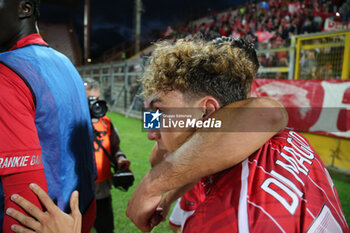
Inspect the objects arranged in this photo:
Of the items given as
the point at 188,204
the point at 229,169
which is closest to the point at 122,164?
the point at 188,204

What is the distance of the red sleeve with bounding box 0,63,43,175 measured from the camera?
869 millimetres

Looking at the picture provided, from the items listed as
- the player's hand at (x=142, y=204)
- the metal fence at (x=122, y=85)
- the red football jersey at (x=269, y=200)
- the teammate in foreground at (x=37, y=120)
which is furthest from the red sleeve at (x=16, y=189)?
the metal fence at (x=122, y=85)

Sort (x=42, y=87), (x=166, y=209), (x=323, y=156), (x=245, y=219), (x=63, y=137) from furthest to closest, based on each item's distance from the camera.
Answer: (x=323, y=156) → (x=166, y=209) → (x=63, y=137) → (x=42, y=87) → (x=245, y=219)

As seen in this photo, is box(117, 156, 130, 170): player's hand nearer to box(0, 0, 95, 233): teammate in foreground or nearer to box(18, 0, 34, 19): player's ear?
box(0, 0, 95, 233): teammate in foreground

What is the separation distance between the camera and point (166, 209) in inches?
49.5

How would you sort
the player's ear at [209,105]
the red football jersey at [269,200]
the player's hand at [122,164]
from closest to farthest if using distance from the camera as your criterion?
the red football jersey at [269,200] < the player's ear at [209,105] < the player's hand at [122,164]

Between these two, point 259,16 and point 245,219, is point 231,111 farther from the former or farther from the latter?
point 259,16

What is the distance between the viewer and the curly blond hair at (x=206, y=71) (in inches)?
40.4

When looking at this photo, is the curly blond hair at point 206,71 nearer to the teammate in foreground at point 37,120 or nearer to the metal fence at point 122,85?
the teammate in foreground at point 37,120

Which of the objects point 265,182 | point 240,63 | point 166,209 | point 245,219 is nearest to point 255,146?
point 265,182

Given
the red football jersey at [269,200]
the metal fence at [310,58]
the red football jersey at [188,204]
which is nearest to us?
the red football jersey at [269,200]

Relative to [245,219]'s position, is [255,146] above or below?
above

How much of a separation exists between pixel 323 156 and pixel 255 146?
Result: 4.76m

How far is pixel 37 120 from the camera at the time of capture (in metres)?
1.00
